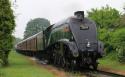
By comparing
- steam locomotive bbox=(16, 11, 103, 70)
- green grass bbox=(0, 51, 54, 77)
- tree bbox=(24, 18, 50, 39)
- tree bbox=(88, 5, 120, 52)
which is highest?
tree bbox=(24, 18, 50, 39)

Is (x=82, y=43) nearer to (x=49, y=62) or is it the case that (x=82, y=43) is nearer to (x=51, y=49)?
(x=51, y=49)

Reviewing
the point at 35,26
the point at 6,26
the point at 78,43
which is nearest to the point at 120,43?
the point at 78,43

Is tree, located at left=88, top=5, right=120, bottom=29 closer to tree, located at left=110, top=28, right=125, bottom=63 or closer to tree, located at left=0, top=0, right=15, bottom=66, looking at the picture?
tree, located at left=110, top=28, right=125, bottom=63

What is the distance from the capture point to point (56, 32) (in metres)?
29.2

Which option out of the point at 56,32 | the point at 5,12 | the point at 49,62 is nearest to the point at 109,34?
the point at 49,62

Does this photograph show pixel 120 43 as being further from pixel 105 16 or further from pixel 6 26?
pixel 105 16

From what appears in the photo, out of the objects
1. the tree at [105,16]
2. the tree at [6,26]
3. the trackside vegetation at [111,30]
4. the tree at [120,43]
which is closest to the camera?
the tree at [6,26]

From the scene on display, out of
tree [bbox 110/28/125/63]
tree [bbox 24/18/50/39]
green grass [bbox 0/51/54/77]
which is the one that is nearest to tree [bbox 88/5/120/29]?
tree [bbox 110/28/125/63]

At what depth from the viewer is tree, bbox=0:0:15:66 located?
2880 cm

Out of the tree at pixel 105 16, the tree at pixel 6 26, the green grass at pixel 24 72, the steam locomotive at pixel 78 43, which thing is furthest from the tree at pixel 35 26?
the steam locomotive at pixel 78 43

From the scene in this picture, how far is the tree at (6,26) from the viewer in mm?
28797

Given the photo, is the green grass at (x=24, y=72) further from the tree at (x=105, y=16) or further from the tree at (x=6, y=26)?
the tree at (x=105, y=16)

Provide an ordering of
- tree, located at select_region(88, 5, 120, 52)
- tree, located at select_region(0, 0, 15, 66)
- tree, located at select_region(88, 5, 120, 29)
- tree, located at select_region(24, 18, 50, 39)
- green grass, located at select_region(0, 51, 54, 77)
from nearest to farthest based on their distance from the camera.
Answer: green grass, located at select_region(0, 51, 54, 77) → tree, located at select_region(0, 0, 15, 66) → tree, located at select_region(88, 5, 120, 52) → tree, located at select_region(88, 5, 120, 29) → tree, located at select_region(24, 18, 50, 39)

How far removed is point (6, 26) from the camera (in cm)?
2908
